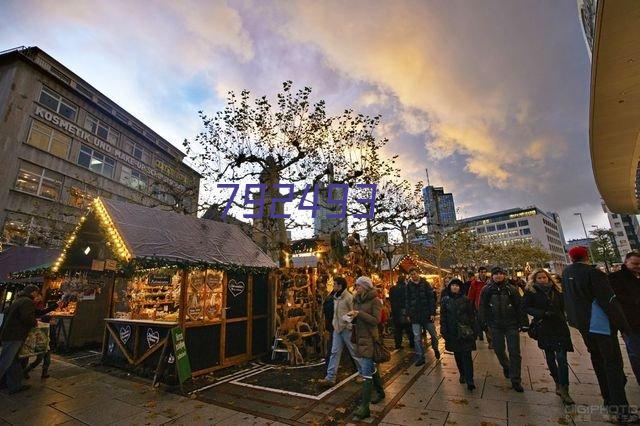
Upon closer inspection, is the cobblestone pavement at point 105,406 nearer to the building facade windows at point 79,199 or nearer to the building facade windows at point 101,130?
the building facade windows at point 79,199

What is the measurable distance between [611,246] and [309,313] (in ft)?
244

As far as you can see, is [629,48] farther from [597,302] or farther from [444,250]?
[444,250]

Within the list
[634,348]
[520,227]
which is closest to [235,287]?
[634,348]

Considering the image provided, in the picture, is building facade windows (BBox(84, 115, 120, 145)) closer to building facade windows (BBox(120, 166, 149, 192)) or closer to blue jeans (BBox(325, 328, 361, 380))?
building facade windows (BBox(120, 166, 149, 192))

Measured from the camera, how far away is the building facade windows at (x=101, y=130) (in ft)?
93.1

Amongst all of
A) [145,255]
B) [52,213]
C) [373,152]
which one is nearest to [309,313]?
[145,255]

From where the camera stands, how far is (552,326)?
14.9 ft

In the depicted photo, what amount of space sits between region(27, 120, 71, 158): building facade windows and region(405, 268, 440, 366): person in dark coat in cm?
3008

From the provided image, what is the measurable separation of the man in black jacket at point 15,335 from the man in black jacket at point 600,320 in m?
10.3

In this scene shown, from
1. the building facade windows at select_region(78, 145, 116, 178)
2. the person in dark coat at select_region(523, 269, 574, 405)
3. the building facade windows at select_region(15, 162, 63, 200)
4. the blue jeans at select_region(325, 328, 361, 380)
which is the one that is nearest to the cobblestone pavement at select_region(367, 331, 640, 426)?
the person in dark coat at select_region(523, 269, 574, 405)

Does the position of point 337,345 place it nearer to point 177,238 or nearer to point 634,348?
point 634,348

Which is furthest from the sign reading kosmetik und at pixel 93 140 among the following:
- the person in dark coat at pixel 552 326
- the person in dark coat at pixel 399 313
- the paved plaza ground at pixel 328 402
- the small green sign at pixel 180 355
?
the person in dark coat at pixel 552 326

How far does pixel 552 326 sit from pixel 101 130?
37844mm

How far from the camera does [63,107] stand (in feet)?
85.1
